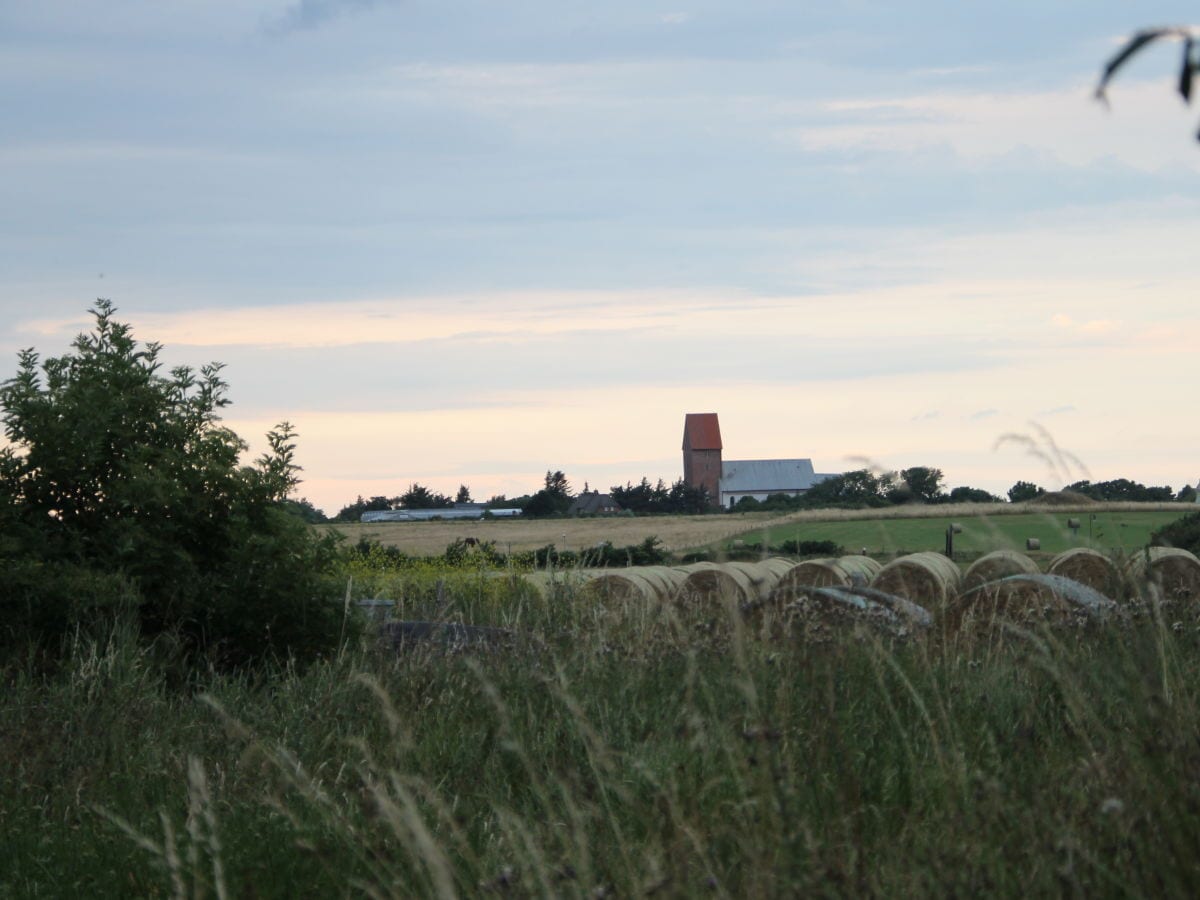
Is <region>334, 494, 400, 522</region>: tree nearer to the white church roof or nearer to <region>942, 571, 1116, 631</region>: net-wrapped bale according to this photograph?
the white church roof

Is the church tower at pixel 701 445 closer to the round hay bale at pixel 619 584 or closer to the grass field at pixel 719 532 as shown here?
the grass field at pixel 719 532

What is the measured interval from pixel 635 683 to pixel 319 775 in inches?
65.6

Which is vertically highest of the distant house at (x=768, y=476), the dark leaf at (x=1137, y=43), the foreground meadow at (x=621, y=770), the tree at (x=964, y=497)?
the distant house at (x=768, y=476)

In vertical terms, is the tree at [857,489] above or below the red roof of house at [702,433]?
below

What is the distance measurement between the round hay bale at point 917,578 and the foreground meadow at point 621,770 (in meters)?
7.21

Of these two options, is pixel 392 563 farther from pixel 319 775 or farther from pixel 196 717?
pixel 319 775

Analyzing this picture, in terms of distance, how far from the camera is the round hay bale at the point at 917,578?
15148 millimetres

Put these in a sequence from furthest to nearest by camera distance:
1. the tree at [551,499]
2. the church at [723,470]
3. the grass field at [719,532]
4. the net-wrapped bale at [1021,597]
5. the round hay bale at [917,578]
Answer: the church at [723,470], the tree at [551,499], the grass field at [719,532], the round hay bale at [917,578], the net-wrapped bale at [1021,597]

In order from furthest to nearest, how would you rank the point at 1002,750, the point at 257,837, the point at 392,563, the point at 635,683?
1. the point at 392,563
2. the point at 635,683
3. the point at 1002,750
4. the point at 257,837

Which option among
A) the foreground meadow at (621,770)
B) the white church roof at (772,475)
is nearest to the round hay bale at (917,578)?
the foreground meadow at (621,770)

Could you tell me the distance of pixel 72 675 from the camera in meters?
7.04

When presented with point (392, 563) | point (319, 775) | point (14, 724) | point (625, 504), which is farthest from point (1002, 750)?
point (625, 504)

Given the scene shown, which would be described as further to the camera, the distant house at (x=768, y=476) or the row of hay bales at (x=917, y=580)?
the distant house at (x=768, y=476)

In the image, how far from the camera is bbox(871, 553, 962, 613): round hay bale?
1515cm
